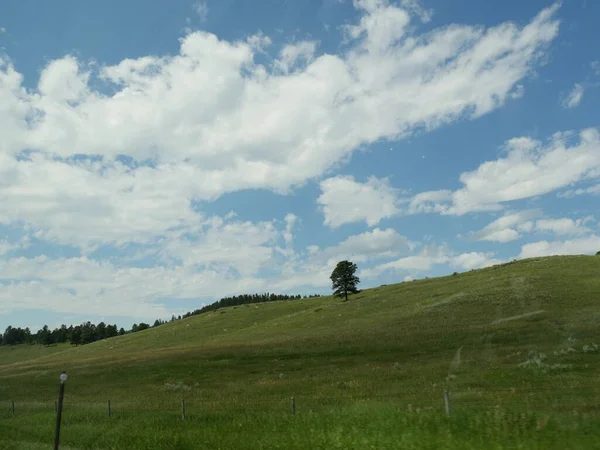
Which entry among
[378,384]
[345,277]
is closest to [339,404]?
[378,384]

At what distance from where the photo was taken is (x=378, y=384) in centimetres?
3722

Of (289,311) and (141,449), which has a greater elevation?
(289,311)

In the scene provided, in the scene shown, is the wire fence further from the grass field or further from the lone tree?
the lone tree

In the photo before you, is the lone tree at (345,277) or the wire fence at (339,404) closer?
the wire fence at (339,404)

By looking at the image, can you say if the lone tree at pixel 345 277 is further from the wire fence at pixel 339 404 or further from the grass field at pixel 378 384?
the wire fence at pixel 339 404

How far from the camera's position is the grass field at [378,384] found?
669 inches

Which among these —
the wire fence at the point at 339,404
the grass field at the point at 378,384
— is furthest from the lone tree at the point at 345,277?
the wire fence at the point at 339,404

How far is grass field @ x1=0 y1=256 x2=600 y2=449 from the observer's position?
16984 mm

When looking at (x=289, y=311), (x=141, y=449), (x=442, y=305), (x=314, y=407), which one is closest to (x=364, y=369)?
(x=314, y=407)

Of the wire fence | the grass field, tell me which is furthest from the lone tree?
the wire fence

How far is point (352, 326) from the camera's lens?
75.6 m

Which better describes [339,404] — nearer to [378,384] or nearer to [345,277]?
[378,384]

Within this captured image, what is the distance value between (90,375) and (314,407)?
42.3 metres

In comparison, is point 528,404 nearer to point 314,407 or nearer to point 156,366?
point 314,407
